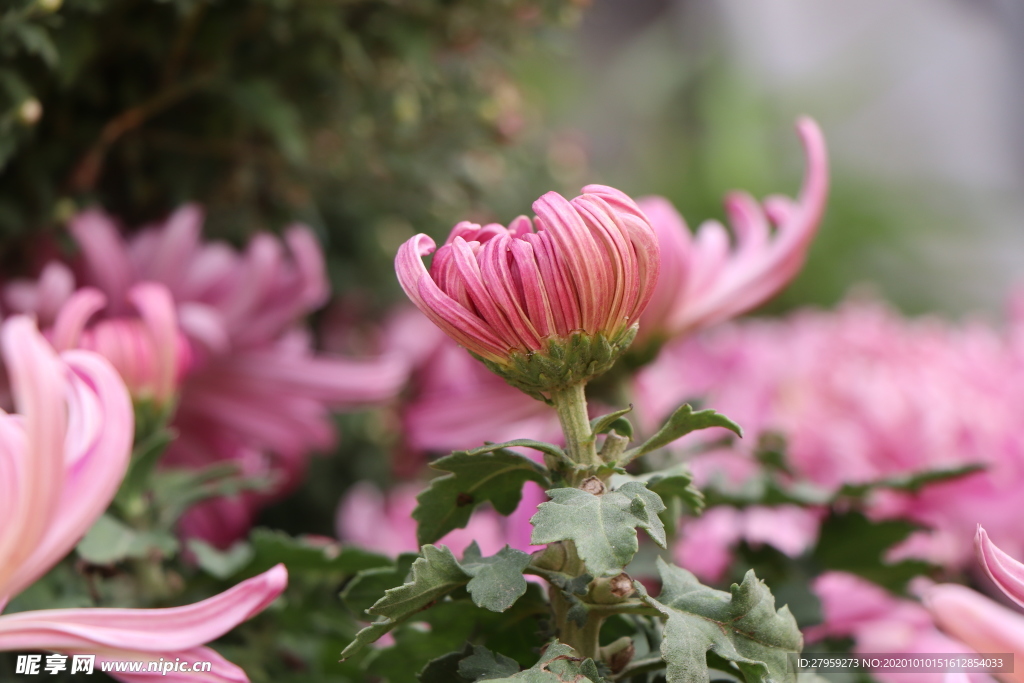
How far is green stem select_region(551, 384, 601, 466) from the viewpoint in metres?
0.23

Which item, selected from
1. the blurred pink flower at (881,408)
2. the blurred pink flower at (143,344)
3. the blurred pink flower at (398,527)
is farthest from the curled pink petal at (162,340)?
the blurred pink flower at (881,408)

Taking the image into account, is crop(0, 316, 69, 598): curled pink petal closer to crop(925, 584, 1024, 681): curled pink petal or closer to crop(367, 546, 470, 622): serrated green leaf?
crop(367, 546, 470, 622): serrated green leaf

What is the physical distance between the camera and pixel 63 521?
23cm

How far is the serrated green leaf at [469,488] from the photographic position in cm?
24

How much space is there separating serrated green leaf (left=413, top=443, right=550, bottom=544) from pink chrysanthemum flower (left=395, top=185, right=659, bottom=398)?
0.02m

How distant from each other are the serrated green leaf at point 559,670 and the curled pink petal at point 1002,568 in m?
0.10

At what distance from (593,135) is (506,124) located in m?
1.34

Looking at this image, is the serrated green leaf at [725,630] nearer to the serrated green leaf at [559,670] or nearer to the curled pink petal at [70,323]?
the serrated green leaf at [559,670]

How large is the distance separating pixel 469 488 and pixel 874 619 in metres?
0.26

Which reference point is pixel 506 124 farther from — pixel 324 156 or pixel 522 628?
pixel 522 628

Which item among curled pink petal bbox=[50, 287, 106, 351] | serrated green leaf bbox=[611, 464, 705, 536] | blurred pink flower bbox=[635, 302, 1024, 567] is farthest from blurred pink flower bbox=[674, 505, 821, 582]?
curled pink petal bbox=[50, 287, 106, 351]

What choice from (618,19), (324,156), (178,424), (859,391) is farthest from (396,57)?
(618,19)

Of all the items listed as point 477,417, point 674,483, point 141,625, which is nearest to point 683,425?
point 674,483

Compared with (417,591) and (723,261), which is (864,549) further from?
(417,591)
